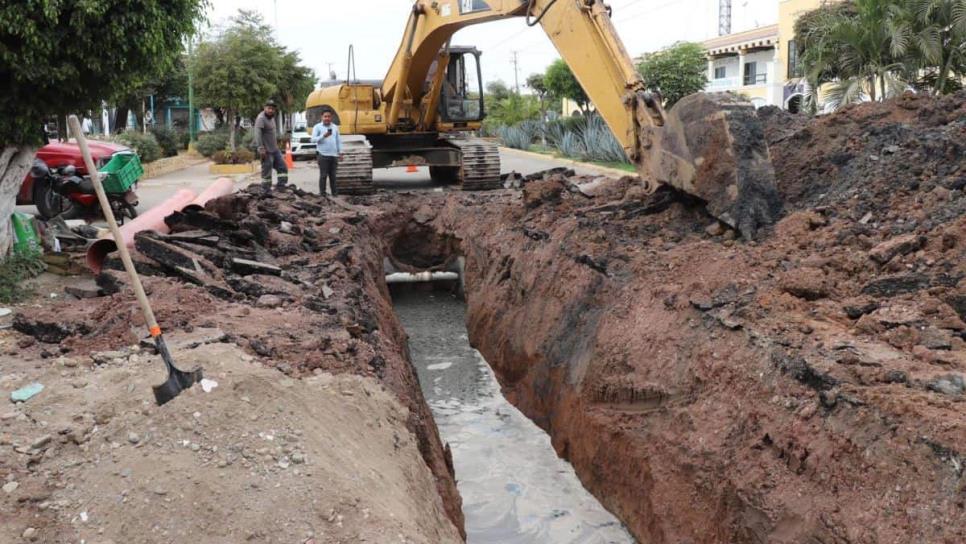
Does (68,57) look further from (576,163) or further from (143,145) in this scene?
(143,145)

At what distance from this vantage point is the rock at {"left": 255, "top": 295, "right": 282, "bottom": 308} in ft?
23.7

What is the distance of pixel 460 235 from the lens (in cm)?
1302

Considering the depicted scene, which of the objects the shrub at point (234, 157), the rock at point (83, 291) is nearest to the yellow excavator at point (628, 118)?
the rock at point (83, 291)

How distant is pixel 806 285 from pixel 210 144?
32.0 meters

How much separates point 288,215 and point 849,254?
304 inches

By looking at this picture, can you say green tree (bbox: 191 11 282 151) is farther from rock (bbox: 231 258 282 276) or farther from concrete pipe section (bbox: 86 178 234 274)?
rock (bbox: 231 258 282 276)

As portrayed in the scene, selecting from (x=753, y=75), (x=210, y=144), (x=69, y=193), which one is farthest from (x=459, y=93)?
(x=753, y=75)

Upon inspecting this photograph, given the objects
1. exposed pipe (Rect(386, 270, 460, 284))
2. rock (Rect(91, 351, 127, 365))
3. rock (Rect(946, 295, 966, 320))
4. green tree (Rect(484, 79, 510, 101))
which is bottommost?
exposed pipe (Rect(386, 270, 460, 284))

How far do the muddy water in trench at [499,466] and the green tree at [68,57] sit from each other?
4.62 meters

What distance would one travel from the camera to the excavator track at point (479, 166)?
15562mm

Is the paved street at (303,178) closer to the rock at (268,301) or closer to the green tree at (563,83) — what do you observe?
the rock at (268,301)

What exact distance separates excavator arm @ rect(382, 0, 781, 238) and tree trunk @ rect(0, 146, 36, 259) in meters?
5.89

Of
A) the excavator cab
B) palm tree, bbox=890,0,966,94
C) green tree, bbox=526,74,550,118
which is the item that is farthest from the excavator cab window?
green tree, bbox=526,74,550,118

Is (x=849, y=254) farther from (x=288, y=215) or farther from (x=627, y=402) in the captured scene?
(x=288, y=215)
